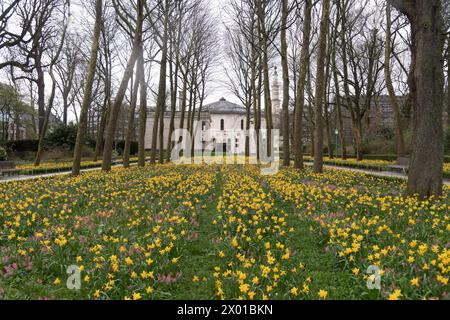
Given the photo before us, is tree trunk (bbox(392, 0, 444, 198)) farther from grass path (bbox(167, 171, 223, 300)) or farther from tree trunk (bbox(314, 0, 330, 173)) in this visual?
tree trunk (bbox(314, 0, 330, 173))

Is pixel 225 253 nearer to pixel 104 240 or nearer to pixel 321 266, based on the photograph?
pixel 321 266

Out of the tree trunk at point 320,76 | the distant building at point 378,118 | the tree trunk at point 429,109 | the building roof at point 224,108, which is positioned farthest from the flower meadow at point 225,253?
the building roof at point 224,108

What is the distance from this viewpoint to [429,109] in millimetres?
7910

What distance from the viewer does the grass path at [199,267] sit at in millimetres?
3803

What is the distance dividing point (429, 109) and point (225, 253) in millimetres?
6118

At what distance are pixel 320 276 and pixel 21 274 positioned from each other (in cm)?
366

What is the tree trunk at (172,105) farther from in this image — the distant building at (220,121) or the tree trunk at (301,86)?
the distant building at (220,121)

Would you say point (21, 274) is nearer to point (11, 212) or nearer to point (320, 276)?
point (11, 212)

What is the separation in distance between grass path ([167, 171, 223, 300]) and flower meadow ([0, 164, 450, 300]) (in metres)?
0.01

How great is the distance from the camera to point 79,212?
24.1 feet

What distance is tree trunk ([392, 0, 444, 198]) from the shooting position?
311 inches

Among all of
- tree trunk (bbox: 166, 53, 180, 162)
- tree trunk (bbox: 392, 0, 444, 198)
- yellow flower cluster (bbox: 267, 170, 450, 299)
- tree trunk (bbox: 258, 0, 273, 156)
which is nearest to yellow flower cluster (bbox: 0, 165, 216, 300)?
yellow flower cluster (bbox: 267, 170, 450, 299)

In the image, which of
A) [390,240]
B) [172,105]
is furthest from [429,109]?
[172,105]
